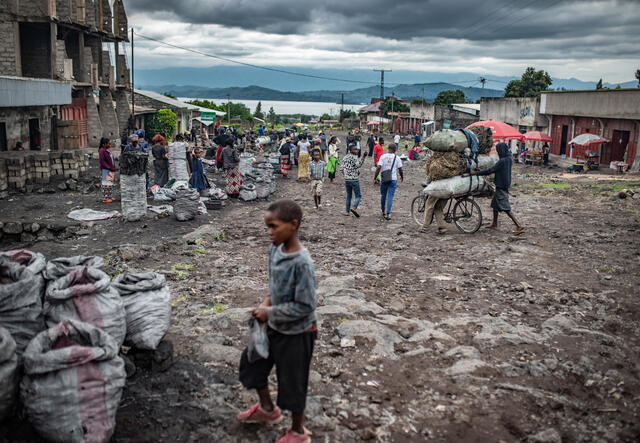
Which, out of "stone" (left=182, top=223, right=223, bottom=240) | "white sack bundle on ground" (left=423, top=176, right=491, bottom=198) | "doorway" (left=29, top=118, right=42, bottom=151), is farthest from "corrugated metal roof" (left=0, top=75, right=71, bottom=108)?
"white sack bundle on ground" (left=423, top=176, right=491, bottom=198)

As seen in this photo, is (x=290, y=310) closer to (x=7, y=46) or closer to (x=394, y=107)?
(x=7, y=46)

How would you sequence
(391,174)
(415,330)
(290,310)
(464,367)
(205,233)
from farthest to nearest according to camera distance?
(391,174) → (205,233) → (415,330) → (464,367) → (290,310)

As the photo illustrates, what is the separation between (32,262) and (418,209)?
797 centimetres

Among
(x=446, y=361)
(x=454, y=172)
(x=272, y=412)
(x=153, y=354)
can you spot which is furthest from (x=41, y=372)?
(x=454, y=172)

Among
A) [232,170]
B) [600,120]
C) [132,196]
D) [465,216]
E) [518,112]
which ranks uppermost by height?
[518,112]

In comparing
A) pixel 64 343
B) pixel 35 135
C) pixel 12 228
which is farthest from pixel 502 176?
pixel 35 135

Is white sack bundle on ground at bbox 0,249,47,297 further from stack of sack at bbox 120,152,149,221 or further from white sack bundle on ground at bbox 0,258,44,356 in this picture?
stack of sack at bbox 120,152,149,221

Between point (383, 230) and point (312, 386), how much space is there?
626 cm

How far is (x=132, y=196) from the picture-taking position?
981 centimetres

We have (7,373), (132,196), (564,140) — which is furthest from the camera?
(564,140)

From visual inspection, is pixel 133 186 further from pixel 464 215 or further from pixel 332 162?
pixel 332 162

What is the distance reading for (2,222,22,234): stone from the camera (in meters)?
9.51

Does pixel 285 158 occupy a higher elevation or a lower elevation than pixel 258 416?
higher

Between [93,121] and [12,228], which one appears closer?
[12,228]
